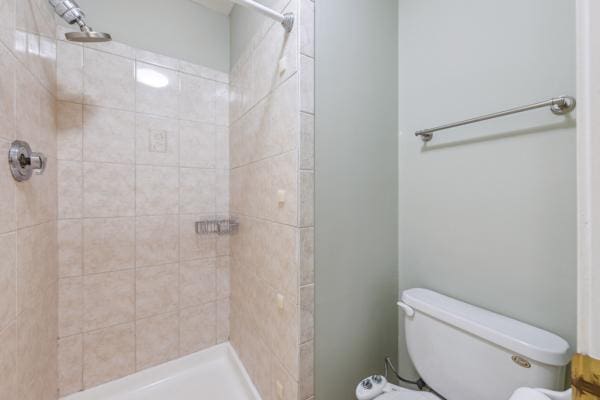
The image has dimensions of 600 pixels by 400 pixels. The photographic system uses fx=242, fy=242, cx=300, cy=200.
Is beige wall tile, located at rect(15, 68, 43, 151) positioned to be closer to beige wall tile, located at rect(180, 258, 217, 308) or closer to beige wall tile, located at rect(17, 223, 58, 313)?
beige wall tile, located at rect(17, 223, 58, 313)

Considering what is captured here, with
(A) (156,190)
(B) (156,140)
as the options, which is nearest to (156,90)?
(B) (156,140)

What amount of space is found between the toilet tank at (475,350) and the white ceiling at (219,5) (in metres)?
2.08

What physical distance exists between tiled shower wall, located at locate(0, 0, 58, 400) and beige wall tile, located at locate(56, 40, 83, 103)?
0.04 m

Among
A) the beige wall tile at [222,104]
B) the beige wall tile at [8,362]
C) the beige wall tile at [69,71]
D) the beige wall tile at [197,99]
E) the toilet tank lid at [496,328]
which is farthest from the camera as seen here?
the beige wall tile at [222,104]

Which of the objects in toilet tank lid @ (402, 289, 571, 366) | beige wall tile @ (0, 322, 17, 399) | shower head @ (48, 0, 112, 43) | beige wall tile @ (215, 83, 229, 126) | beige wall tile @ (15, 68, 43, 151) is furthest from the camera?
beige wall tile @ (215, 83, 229, 126)

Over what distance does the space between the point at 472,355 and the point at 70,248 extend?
1.91 metres

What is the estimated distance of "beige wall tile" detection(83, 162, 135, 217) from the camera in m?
1.35

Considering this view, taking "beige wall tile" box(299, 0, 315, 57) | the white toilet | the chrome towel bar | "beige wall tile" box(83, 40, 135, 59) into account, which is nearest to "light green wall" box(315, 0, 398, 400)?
"beige wall tile" box(299, 0, 315, 57)

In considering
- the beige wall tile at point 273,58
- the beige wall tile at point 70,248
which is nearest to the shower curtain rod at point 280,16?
the beige wall tile at point 273,58

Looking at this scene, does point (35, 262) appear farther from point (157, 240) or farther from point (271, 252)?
point (271, 252)

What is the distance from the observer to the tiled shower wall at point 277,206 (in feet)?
3.10

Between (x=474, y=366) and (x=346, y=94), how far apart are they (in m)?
1.11

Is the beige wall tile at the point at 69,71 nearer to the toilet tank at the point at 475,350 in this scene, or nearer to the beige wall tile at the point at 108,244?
the beige wall tile at the point at 108,244

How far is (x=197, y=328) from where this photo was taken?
65.0 inches
